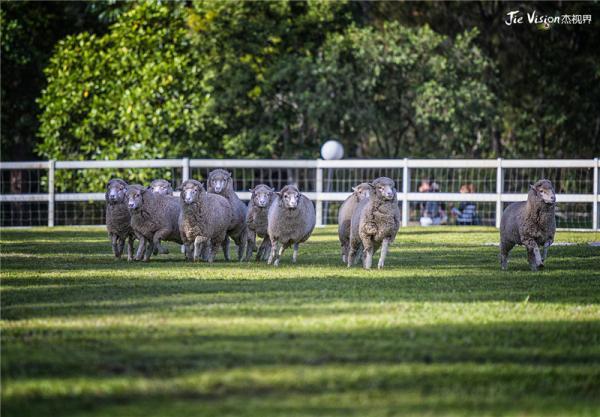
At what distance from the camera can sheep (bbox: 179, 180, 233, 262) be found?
14422 mm

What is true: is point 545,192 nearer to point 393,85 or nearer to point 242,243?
point 242,243

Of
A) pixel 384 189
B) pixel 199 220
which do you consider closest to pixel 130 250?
pixel 199 220

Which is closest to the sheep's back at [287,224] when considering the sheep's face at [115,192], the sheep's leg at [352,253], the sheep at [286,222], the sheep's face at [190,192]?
the sheep at [286,222]

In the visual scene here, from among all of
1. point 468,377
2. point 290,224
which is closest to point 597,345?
point 468,377

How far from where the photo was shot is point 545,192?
1338 centimetres

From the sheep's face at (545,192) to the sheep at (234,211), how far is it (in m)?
4.40

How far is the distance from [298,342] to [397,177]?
22.5 meters

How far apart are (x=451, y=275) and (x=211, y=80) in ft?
64.2

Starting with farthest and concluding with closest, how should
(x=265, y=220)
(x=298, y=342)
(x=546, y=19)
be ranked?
(x=546, y=19), (x=265, y=220), (x=298, y=342)

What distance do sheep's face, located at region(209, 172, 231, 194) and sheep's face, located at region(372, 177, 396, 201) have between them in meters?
3.12

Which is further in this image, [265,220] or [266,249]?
[266,249]

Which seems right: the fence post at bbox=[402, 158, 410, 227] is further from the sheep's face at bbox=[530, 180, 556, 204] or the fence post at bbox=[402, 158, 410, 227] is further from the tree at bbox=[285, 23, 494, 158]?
the sheep's face at bbox=[530, 180, 556, 204]

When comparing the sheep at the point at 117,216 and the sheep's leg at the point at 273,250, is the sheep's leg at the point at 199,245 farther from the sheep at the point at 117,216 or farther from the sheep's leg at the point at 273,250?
the sheep at the point at 117,216

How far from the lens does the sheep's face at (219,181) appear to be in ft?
52.2
